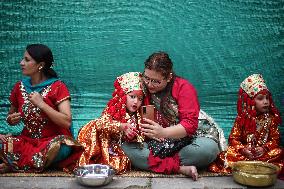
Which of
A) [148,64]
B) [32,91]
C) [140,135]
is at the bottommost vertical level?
[140,135]

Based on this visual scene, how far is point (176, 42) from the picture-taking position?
548 cm

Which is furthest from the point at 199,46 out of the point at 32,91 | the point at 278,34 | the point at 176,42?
the point at 32,91

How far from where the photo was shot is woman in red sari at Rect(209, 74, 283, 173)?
4.75 metres

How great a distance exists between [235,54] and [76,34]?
1.80 metres

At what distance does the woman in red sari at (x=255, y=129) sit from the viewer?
4.75 meters

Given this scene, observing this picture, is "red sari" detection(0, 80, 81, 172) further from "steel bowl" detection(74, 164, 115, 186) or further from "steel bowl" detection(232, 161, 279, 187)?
"steel bowl" detection(232, 161, 279, 187)

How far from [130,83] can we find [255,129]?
4.43 feet

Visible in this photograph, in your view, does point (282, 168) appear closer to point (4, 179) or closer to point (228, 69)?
point (228, 69)

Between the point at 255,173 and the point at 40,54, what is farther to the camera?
the point at 40,54

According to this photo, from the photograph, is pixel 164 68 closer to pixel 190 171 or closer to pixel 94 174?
pixel 190 171

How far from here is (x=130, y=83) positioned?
15.0 feet

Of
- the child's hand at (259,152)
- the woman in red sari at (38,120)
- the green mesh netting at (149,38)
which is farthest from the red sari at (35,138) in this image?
the child's hand at (259,152)

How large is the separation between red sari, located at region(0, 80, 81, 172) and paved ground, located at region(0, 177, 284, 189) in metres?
0.18

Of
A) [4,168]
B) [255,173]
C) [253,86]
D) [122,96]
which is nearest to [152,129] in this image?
[122,96]
